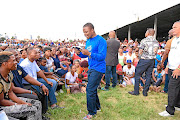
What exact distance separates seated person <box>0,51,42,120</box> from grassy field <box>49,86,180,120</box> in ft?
3.10

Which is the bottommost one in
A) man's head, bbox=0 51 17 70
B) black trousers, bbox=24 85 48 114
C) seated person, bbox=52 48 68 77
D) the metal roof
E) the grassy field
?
the grassy field

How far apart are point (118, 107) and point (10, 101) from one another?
8.04 ft

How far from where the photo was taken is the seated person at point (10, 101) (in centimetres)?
200

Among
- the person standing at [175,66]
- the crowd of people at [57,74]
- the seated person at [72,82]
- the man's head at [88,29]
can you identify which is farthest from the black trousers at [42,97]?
the person standing at [175,66]

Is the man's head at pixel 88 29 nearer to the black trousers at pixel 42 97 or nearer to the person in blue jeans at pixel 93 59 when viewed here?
the person in blue jeans at pixel 93 59

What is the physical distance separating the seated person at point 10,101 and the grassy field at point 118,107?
95 cm

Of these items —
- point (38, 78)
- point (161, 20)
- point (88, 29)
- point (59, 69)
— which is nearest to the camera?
point (88, 29)

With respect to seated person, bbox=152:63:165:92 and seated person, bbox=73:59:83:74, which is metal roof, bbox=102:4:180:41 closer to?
seated person, bbox=152:63:165:92

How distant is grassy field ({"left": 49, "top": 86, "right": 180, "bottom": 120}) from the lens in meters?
3.00

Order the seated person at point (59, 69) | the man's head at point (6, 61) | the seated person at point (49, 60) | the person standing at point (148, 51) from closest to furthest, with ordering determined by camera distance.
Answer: the man's head at point (6, 61), the person standing at point (148, 51), the seated person at point (49, 60), the seated person at point (59, 69)

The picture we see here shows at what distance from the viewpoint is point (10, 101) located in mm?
2258

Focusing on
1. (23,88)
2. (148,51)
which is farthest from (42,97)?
(148,51)

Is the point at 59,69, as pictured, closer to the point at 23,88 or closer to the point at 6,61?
the point at 23,88


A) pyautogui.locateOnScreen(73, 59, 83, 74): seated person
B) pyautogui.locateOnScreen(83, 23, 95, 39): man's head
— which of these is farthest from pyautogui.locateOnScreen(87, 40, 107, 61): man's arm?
pyautogui.locateOnScreen(73, 59, 83, 74): seated person
